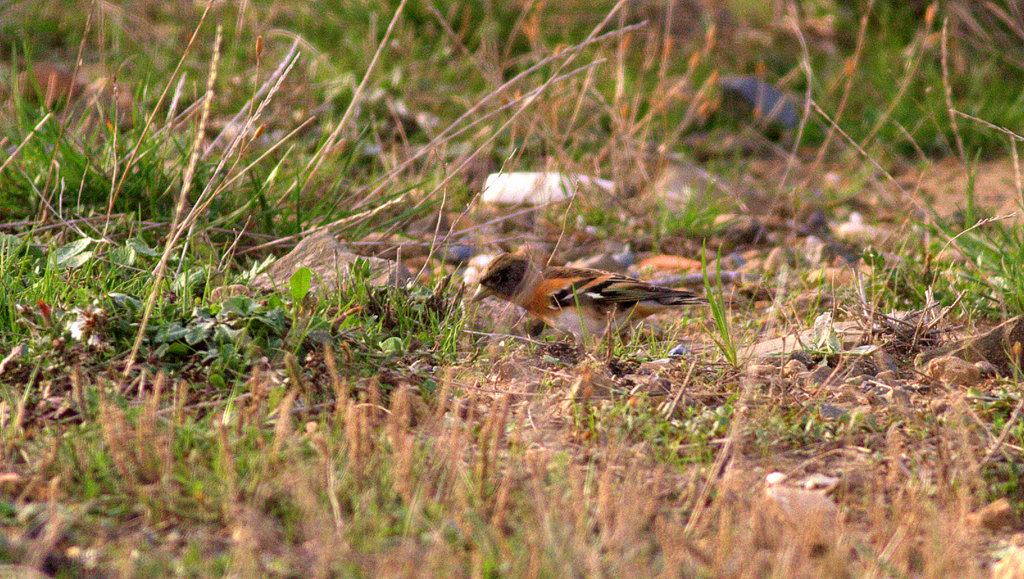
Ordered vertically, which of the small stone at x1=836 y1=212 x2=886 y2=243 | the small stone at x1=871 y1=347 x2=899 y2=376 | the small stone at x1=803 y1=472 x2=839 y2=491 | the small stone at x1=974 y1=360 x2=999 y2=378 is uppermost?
the small stone at x1=803 y1=472 x2=839 y2=491

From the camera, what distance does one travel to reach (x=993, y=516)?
306 centimetres

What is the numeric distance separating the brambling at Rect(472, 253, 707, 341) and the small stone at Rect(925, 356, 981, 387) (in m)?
1.12

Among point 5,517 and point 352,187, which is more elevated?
point 5,517

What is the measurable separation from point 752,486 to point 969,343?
5.32 ft

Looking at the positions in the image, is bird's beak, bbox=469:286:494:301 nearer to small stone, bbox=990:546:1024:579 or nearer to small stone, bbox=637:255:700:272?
small stone, bbox=637:255:700:272

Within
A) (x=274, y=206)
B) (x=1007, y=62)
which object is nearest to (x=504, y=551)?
(x=274, y=206)

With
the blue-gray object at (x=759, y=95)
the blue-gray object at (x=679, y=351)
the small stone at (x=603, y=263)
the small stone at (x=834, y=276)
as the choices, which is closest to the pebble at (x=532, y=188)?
the small stone at (x=603, y=263)

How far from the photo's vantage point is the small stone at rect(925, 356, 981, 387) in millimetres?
4102

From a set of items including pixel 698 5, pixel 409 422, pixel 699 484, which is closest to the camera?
pixel 699 484

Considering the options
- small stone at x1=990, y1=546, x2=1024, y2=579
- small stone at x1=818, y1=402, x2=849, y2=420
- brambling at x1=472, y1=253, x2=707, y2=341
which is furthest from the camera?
brambling at x1=472, y1=253, x2=707, y2=341

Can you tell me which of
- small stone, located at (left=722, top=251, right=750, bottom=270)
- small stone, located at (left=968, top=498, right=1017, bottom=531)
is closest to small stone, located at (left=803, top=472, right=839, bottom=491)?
small stone, located at (left=968, top=498, right=1017, bottom=531)

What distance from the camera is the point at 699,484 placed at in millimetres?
3250

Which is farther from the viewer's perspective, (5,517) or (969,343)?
(969,343)

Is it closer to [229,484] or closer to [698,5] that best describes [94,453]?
[229,484]
